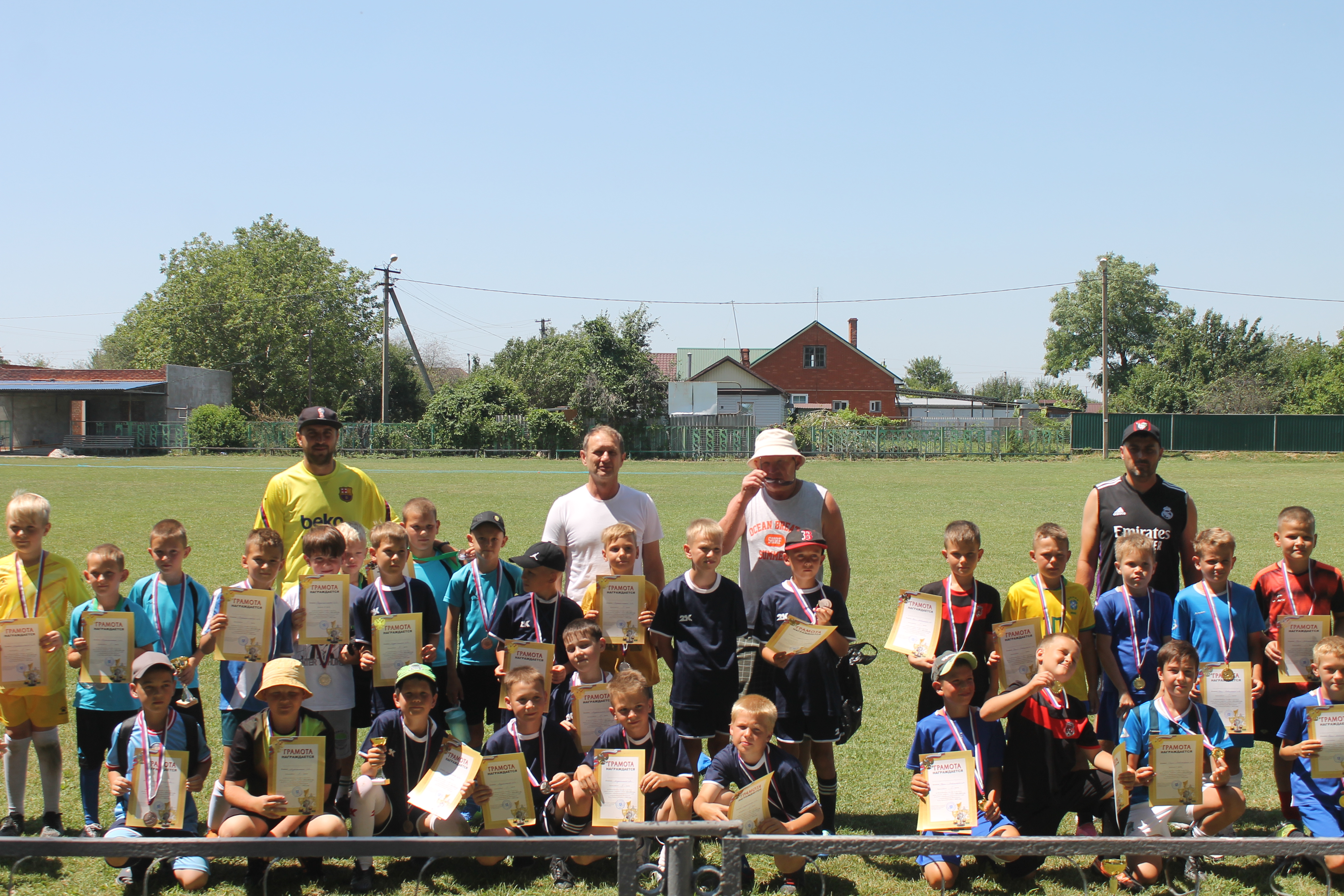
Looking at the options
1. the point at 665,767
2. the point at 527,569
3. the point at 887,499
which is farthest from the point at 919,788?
the point at 887,499

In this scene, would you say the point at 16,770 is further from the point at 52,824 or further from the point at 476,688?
the point at 476,688

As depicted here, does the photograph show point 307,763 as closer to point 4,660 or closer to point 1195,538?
point 4,660

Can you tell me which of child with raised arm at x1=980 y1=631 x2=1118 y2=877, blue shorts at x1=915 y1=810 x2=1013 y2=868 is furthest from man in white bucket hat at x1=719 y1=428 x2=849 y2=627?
blue shorts at x1=915 y1=810 x2=1013 y2=868

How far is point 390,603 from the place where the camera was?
506cm

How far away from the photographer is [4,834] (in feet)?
15.9

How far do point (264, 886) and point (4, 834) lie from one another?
1.88 m

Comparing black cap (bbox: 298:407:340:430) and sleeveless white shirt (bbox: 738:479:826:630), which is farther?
black cap (bbox: 298:407:340:430)

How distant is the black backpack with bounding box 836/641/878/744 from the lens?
16.3ft

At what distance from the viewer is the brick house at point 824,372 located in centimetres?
7256

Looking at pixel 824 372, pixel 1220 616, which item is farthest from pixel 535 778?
pixel 824 372

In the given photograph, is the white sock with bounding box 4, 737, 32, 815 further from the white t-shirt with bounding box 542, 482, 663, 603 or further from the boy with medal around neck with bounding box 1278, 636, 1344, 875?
the boy with medal around neck with bounding box 1278, 636, 1344, 875

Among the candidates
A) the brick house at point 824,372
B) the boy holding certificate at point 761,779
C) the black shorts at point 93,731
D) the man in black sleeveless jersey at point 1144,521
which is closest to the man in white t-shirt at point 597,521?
the boy holding certificate at point 761,779

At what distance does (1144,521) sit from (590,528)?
325 cm

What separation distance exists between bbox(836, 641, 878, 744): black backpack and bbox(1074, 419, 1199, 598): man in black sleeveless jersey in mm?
1529
